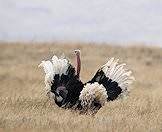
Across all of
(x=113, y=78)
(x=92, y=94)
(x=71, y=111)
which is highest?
(x=113, y=78)

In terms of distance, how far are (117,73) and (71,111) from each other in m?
1.09

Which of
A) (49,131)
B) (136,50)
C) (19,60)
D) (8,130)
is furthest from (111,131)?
(136,50)

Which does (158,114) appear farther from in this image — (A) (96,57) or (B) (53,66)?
(A) (96,57)

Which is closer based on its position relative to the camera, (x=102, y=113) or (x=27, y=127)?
(x=27, y=127)

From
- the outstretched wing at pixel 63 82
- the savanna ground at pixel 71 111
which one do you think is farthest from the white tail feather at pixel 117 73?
the outstretched wing at pixel 63 82

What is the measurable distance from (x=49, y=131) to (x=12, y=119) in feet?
3.41

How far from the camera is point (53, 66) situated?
9.92 meters

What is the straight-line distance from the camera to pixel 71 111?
9.85 meters

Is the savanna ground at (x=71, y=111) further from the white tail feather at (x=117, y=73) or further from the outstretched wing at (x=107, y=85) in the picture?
the white tail feather at (x=117, y=73)

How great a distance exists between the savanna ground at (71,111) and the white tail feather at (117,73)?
0.52 meters

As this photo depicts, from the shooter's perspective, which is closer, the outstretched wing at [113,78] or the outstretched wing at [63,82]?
the outstretched wing at [63,82]

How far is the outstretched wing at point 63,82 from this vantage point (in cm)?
980

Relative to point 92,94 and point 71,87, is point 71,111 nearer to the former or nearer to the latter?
point 71,87

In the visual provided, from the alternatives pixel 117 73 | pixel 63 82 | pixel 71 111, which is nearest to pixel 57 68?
pixel 63 82
